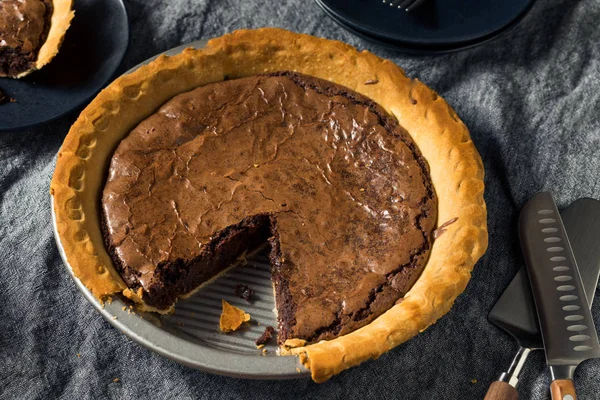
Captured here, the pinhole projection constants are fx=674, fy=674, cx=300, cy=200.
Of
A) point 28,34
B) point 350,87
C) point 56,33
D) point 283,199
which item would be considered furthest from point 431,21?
point 28,34

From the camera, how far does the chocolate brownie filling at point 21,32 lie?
4.24 metres

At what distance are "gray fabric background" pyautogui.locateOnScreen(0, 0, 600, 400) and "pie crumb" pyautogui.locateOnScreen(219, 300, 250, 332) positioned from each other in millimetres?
260

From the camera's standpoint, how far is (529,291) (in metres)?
3.67

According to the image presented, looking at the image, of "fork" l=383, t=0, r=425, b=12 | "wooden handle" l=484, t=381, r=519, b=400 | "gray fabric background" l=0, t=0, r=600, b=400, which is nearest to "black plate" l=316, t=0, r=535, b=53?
"fork" l=383, t=0, r=425, b=12

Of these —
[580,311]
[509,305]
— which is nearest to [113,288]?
[509,305]

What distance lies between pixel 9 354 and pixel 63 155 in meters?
1.06

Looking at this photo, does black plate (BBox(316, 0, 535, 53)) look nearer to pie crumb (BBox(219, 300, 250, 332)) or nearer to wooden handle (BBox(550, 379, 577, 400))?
pie crumb (BBox(219, 300, 250, 332))

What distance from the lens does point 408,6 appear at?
14.3ft

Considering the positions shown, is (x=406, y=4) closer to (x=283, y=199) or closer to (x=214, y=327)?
(x=283, y=199)

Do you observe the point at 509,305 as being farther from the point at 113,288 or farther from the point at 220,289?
the point at 113,288

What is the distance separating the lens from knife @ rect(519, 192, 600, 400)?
3383mm

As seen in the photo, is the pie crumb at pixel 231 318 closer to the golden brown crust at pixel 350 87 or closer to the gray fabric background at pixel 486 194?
the gray fabric background at pixel 486 194

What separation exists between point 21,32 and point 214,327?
2305mm

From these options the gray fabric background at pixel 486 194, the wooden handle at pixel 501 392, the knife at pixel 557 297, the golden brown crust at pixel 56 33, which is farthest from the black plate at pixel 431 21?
the wooden handle at pixel 501 392
